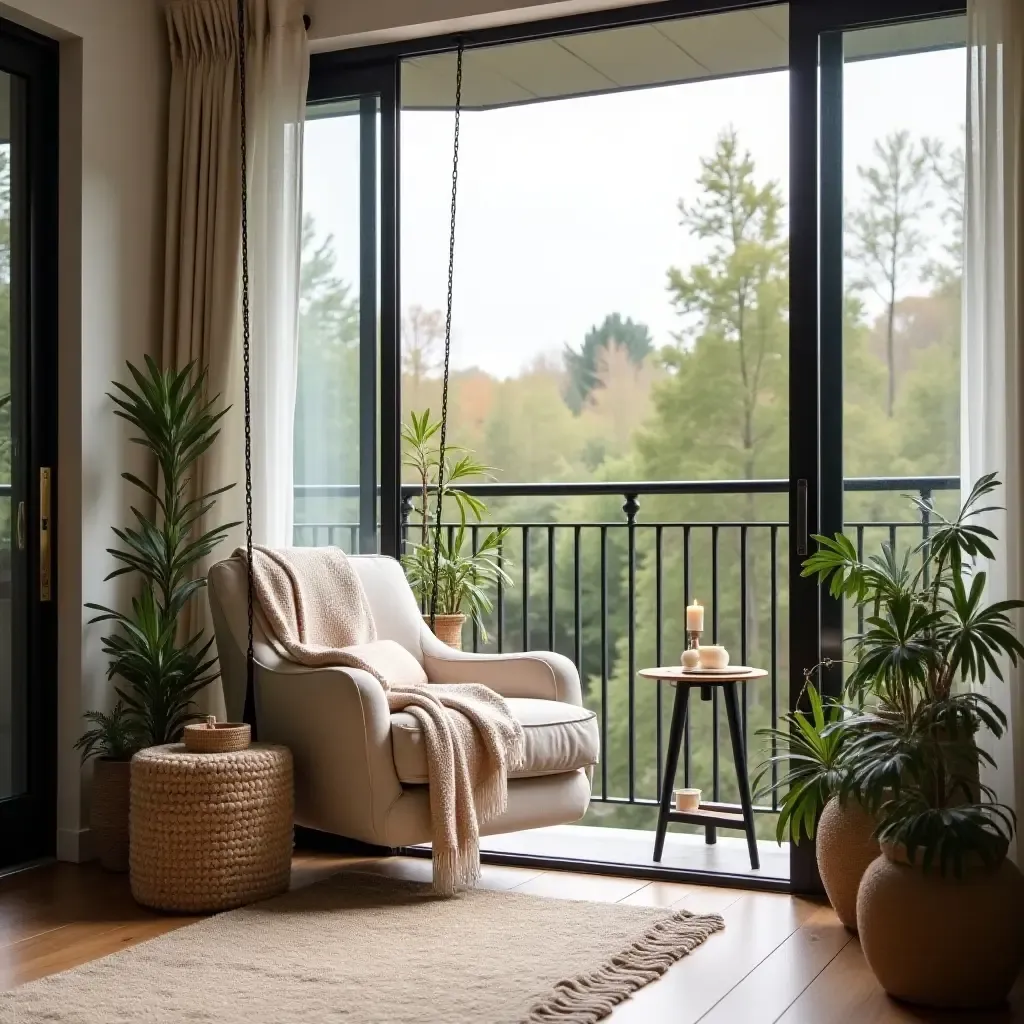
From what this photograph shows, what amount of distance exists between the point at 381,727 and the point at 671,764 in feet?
3.80

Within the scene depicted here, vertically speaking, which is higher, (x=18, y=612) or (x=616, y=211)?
(x=616, y=211)

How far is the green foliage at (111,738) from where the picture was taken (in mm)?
3699

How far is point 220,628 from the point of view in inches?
141

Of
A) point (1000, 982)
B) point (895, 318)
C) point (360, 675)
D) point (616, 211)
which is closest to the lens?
point (1000, 982)

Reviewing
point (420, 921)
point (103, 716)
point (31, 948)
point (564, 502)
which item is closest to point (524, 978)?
point (420, 921)

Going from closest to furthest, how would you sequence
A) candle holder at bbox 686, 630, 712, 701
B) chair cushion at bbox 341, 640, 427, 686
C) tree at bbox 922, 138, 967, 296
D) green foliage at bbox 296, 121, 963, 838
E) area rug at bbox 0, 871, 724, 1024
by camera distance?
area rug at bbox 0, 871, 724, 1024 < tree at bbox 922, 138, 967, 296 < chair cushion at bbox 341, 640, 427, 686 < candle holder at bbox 686, 630, 712, 701 < green foliage at bbox 296, 121, 963, 838

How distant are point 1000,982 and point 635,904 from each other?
3.29ft

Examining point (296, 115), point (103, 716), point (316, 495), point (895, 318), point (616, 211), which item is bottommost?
point (103, 716)

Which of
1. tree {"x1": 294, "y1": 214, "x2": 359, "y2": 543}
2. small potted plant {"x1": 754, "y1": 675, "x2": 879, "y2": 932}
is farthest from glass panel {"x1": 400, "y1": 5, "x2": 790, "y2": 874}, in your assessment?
small potted plant {"x1": 754, "y1": 675, "x2": 879, "y2": 932}

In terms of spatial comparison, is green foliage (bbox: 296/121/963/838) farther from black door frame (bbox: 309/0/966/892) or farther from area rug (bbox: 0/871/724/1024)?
area rug (bbox: 0/871/724/1024)

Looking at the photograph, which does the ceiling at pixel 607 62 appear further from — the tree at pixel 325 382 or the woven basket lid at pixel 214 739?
the woven basket lid at pixel 214 739

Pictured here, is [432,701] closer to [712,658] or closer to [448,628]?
[448,628]

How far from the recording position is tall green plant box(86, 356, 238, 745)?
3742 millimetres

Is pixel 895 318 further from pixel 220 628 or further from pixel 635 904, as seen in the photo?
pixel 220 628
